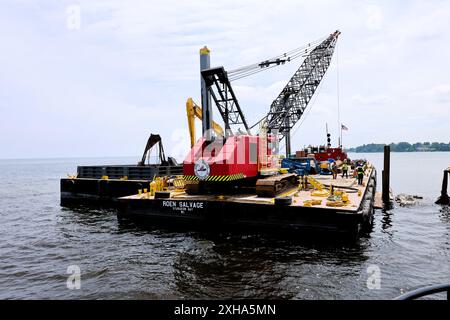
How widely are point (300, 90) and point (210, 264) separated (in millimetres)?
50640

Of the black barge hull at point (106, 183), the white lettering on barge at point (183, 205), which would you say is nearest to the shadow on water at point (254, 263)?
the white lettering on barge at point (183, 205)

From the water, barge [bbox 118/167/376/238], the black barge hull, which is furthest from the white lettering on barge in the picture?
the black barge hull

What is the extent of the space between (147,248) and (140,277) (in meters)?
3.13

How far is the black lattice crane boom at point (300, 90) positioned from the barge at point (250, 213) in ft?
132

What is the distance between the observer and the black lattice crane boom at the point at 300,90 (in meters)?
55.8

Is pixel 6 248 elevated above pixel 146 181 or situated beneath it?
situated beneath

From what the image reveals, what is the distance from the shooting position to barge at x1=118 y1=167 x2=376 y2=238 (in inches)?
530

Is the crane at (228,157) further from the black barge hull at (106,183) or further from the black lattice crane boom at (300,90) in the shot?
the black lattice crane boom at (300,90)

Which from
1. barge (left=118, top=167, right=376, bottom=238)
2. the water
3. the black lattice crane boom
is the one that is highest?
the black lattice crane boom

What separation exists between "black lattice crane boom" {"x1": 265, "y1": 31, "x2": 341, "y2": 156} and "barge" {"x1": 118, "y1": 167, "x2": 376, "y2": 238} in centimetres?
4019

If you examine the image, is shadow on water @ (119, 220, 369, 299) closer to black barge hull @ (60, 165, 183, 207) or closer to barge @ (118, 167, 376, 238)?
barge @ (118, 167, 376, 238)

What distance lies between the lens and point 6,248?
595 inches
